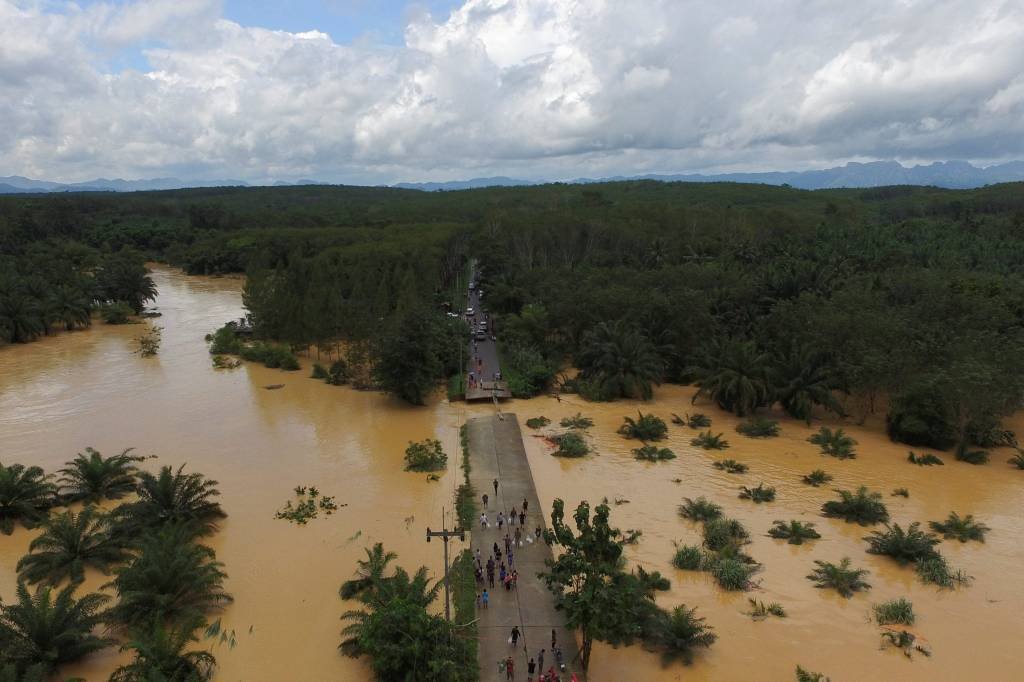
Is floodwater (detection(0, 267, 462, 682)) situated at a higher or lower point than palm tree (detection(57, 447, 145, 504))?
lower

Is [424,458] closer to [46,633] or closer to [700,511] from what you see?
[700,511]

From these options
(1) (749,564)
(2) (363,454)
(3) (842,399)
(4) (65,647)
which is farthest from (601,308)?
(4) (65,647)

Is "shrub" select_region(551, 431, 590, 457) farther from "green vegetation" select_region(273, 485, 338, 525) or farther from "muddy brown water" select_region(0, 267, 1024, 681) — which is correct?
"green vegetation" select_region(273, 485, 338, 525)

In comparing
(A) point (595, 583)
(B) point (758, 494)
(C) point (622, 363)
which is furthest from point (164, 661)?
(C) point (622, 363)

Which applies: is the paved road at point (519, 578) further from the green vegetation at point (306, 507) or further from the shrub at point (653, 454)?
the green vegetation at point (306, 507)

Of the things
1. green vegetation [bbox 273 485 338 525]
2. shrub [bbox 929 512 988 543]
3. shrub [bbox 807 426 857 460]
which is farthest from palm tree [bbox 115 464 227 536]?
shrub [bbox 807 426 857 460]

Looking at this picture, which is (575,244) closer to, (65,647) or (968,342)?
(968,342)
